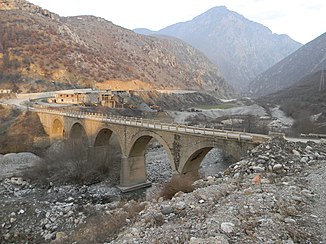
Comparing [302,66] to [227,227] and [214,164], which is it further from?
[227,227]

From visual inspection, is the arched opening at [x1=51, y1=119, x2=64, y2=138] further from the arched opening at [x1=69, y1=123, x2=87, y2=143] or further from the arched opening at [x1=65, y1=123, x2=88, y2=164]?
the arched opening at [x1=65, y1=123, x2=88, y2=164]

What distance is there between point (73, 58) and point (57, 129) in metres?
48.7

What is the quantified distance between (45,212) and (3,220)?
7.99 feet

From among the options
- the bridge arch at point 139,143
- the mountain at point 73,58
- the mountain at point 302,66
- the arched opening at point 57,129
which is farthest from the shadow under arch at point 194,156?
the mountain at point 302,66

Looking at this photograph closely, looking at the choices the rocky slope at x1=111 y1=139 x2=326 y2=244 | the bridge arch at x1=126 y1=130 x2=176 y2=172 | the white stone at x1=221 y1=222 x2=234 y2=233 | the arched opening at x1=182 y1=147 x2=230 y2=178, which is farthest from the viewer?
the bridge arch at x1=126 y1=130 x2=176 y2=172

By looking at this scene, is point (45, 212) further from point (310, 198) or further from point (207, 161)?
point (207, 161)

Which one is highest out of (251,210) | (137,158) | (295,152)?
(295,152)

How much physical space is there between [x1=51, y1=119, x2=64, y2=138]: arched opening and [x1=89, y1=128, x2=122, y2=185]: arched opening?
11412 mm

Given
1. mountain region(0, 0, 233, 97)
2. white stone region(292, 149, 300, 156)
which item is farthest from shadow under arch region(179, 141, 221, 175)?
mountain region(0, 0, 233, 97)

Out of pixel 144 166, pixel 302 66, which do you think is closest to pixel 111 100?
pixel 144 166

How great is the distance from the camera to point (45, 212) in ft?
59.4

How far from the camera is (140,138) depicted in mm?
26922

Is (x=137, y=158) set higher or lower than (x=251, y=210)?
lower

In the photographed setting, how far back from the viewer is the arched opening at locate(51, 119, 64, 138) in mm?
43438
